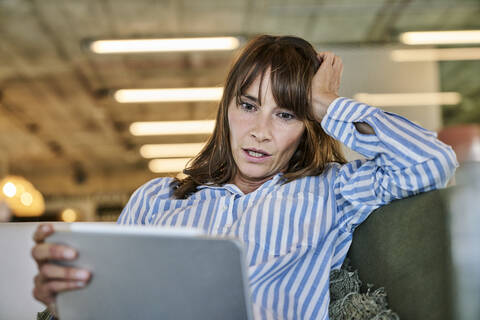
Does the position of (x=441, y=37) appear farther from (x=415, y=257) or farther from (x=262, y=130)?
A: (x=415, y=257)

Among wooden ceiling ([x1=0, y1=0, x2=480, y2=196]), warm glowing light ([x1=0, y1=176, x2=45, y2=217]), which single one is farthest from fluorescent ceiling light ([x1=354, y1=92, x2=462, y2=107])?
warm glowing light ([x1=0, y1=176, x2=45, y2=217])

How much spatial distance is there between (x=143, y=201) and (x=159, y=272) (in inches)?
30.2

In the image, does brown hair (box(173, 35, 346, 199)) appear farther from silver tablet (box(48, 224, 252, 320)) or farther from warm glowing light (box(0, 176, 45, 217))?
warm glowing light (box(0, 176, 45, 217))

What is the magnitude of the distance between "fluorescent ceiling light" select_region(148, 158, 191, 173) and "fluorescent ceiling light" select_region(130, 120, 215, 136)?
2.41 metres

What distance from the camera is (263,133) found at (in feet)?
4.76

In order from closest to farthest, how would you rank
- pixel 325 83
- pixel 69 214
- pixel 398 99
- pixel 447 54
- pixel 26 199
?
pixel 325 83
pixel 398 99
pixel 447 54
pixel 26 199
pixel 69 214

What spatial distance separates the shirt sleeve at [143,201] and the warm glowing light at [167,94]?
19.3 ft

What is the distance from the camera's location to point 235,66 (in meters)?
1.55

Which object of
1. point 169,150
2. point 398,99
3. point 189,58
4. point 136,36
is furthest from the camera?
point 169,150

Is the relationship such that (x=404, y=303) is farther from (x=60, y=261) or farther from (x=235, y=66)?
(x=235, y=66)

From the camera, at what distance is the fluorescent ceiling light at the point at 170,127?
941 cm

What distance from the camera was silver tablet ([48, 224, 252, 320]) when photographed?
0.73 metres

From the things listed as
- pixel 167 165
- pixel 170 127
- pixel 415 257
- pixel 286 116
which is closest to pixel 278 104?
pixel 286 116

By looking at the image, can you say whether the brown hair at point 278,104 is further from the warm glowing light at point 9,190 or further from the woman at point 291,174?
the warm glowing light at point 9,190
